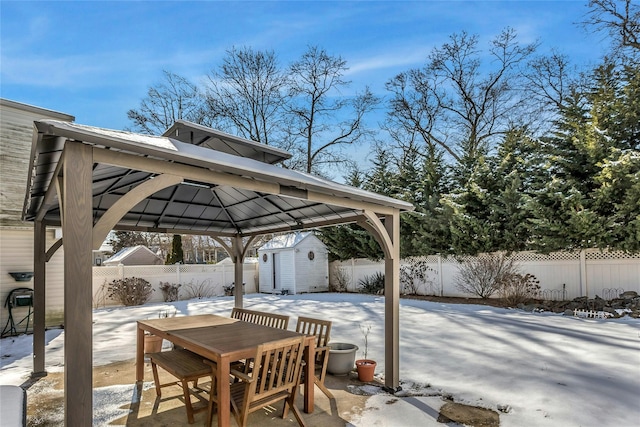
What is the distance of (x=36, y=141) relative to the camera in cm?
251

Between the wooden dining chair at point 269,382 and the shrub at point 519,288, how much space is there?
869 centimetres

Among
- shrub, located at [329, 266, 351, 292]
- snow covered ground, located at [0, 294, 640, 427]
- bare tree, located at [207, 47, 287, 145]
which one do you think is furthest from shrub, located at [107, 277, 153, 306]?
bare tree, located at [207, 47, 287, 145]

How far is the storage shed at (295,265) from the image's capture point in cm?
1503

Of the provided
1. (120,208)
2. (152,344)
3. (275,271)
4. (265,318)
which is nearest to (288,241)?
(275,271)

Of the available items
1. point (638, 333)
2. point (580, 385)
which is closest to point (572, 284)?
point (638, 333)

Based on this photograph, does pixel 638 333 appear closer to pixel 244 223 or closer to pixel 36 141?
pixel 244 223

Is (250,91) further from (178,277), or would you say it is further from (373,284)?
(373,284)

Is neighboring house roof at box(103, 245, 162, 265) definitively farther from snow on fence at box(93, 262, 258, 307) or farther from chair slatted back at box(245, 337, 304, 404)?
chair slatted back at box(245, 337, 304, 404)

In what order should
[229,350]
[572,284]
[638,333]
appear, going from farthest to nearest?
[572,284]
[638,333]
[229,350]

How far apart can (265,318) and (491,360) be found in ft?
11.0

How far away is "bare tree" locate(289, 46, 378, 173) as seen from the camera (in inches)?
715

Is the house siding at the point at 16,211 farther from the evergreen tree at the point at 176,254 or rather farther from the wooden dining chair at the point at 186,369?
the evergreen tree at the point at 176,254

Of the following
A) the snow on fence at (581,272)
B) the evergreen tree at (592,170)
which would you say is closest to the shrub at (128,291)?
the snow on fence at (581,272)

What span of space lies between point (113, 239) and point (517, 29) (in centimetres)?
2685
